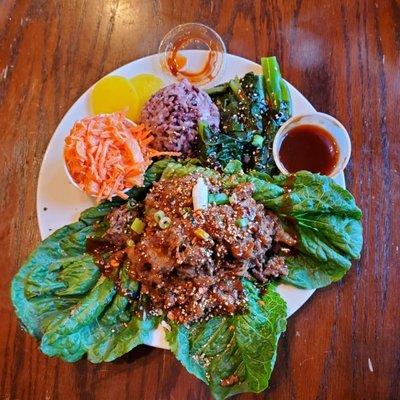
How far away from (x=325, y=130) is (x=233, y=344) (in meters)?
1.01

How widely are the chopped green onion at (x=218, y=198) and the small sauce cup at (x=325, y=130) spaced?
12.8 inches

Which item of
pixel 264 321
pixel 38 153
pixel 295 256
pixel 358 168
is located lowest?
pixel 264 321

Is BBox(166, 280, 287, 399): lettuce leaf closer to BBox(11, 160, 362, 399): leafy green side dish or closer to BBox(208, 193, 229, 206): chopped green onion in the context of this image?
BBox(11, 160, 362, 399): leafy green side dish

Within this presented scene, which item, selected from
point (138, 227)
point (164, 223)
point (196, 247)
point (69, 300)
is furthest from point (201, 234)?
point (69, 300)

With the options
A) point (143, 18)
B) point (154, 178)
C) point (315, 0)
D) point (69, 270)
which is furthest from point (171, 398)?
point (315, 0)

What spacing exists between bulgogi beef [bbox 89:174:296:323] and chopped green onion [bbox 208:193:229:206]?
14 mm

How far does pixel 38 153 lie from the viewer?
2.66m

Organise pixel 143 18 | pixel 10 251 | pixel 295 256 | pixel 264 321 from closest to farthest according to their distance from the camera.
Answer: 1. pixel 264 321
2. pixel 295 256
3. pixel 10 251
4. pixel 143 18

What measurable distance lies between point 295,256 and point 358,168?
0.57m

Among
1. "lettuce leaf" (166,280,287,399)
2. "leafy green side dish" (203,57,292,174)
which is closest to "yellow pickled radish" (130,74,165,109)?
"leafy green side dish" (203,57,292,174)

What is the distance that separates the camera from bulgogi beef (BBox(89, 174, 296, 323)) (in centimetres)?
214

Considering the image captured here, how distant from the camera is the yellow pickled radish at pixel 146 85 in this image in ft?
8.29

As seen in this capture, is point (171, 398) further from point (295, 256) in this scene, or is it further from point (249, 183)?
point (249, 183)

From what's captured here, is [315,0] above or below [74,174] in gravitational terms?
above
